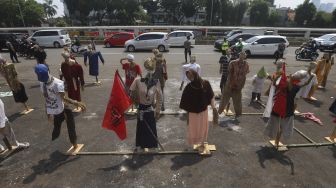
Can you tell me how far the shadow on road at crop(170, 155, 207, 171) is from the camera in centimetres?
538

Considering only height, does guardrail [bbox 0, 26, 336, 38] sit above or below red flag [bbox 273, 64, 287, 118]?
above

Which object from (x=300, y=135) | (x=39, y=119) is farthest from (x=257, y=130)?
(x=39, y=119)

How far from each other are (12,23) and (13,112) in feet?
193

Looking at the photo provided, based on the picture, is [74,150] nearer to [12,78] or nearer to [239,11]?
[12,78]

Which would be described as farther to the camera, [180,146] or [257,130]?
[257,130]

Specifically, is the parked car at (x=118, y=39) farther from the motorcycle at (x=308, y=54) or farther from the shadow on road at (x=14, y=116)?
the shadow on road at (x=14, y=116)

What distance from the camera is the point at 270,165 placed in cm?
542

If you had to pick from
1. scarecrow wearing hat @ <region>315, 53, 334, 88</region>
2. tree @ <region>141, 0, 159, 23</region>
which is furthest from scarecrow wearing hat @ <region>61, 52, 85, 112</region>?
tree @ <region>141, 0, 159, 23</region>

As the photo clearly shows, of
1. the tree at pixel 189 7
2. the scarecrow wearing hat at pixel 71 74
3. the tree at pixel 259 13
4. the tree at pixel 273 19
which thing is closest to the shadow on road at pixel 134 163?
the scarecrow wearing hat at pixel 71 74

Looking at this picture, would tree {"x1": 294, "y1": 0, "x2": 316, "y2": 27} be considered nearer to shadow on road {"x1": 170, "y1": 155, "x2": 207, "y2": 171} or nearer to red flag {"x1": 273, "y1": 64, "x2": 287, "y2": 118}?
red flag {"x1": 273, "y1": 64, "x2": 287, "y2": 118}

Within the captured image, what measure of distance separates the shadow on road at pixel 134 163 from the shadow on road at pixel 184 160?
54 cm

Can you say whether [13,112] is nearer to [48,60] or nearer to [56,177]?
[56,177]

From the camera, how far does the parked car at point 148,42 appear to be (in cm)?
2306

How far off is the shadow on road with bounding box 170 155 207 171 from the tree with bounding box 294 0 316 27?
71230 millimetres
